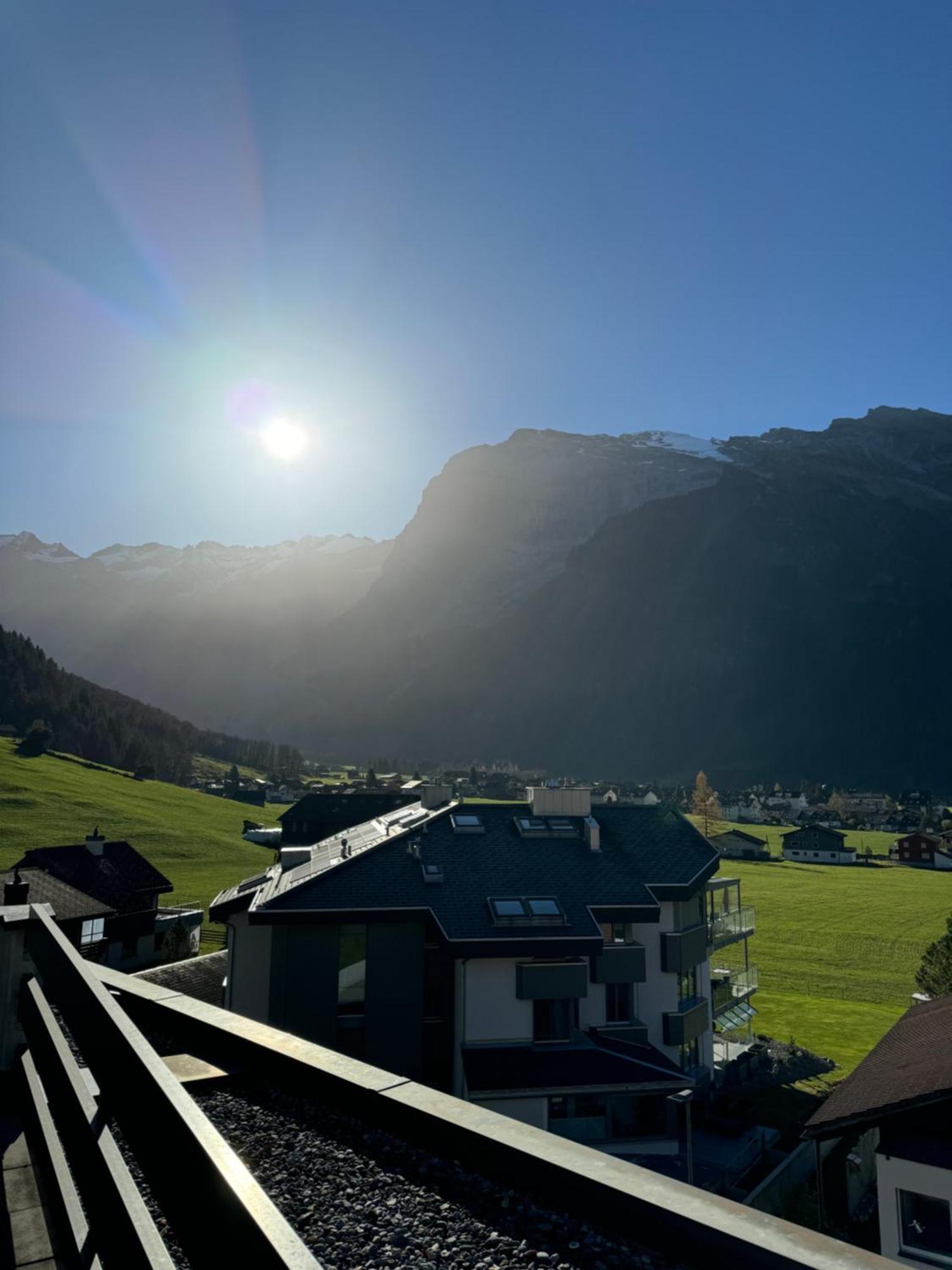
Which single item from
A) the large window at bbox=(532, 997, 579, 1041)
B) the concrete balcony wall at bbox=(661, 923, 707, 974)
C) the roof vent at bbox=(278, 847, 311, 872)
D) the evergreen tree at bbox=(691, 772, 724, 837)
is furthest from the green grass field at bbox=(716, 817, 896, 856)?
the large window at bbox=(532, 997, 579, 1041)

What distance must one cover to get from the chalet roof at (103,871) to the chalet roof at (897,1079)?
166 feet

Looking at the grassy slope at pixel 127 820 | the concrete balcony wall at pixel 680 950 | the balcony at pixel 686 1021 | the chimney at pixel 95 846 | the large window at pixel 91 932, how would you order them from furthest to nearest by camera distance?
the grassy slope at pixel 127 820, the chimney at pixel 95 846, the large window at pixel 91 932, the concrete balcony wall at pixel 680 950, the balcony at pixel 686 1021

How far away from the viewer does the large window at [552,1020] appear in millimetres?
26094

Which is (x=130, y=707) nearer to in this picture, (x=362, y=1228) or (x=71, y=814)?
(x=71, y=814)

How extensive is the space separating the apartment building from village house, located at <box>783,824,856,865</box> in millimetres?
115572

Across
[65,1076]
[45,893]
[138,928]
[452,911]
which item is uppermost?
[65,1076]

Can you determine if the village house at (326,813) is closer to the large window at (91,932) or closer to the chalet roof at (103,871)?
the chalet roof at (103,871)

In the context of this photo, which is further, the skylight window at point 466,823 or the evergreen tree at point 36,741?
the evergreen tree at point 36,741

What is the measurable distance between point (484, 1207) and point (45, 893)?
44.1 m

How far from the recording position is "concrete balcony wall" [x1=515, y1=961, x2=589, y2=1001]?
25.6 metres

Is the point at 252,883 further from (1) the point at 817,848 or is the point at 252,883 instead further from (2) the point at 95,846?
(1) the point at 817,848

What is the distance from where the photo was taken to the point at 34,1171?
5.33 metres

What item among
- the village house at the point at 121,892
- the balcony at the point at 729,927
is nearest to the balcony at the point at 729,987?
the balcony at the point at 729,927

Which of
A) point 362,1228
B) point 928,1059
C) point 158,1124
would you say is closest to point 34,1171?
point 362,1228
